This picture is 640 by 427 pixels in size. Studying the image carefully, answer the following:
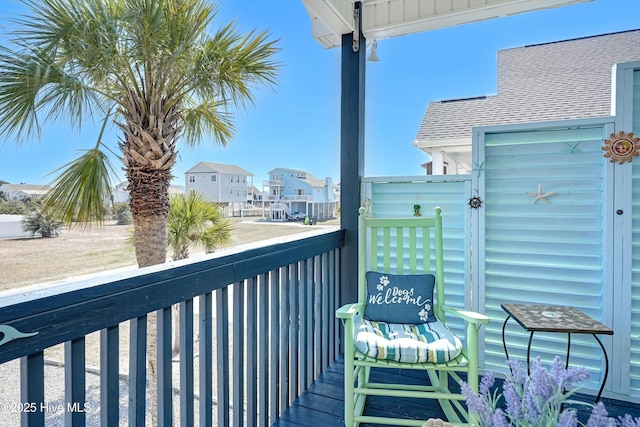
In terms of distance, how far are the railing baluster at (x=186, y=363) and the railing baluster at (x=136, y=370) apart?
0.58 feet

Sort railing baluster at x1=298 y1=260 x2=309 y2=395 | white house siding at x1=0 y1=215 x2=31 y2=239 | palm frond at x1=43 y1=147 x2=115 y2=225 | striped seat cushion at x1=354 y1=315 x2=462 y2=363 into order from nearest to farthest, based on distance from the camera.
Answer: white house siding at x1=0 y1=215 x2=31 y2=239 < striped seat cushion at x1=354 y1=315 x2=462 y2=363 < palm frond at x1=43 y1=147 x2=115 y2=225 < railing baluster at x1=298 y1=260 x2=309 y2=395

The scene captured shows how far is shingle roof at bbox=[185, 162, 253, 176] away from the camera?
2.26m

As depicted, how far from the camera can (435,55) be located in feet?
9.80

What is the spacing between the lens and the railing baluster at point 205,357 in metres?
1.35

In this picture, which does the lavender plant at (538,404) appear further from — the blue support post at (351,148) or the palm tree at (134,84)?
the palm tree at (134,84)

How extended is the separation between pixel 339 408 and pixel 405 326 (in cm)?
59

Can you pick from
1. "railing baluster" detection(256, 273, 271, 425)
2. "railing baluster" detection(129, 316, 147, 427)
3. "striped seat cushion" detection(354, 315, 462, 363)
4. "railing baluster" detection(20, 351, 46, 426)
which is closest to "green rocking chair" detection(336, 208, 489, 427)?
"striped seat cushion" detection(354, 315, 462, 363)

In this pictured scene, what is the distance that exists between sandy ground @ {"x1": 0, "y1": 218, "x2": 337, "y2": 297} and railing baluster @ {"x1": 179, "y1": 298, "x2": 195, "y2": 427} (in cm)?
32

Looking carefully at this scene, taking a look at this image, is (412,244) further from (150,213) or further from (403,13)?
(150,213)

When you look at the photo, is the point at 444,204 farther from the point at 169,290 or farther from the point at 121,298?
the point at 121,298

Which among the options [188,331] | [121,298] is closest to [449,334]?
[188,331]

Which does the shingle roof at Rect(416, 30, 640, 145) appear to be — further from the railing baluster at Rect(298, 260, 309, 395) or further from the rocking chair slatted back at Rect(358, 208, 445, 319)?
the railing baluster at Rect(298, 260, 309, 395)

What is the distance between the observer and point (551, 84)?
272cm

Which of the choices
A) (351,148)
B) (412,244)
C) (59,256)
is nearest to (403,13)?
(351,148)
